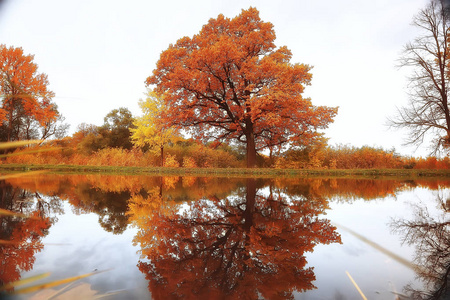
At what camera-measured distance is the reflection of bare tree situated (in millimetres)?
1776

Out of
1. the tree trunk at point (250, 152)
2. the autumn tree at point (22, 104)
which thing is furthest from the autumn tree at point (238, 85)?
the autumn tree at point (22, 104)

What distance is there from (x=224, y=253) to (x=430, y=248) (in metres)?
2.21

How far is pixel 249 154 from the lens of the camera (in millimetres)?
18062

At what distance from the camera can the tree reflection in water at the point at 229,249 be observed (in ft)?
5.87

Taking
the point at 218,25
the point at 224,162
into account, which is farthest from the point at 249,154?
the point at 218,25

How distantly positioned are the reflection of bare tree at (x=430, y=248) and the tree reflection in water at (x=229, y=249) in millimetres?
782

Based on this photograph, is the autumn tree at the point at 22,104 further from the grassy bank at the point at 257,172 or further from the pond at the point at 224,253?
the pond at the point at 224,253

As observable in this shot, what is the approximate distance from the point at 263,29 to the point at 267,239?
17.2 metres

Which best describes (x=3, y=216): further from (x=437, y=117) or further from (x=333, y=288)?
(x=437, y=117)

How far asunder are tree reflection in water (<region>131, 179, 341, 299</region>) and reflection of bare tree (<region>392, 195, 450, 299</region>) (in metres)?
0.78

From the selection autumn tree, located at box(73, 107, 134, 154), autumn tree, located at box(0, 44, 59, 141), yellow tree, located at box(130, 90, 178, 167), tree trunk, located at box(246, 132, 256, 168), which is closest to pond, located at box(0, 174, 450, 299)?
→ tree trunk, located at box(246, 132, 256, 168)

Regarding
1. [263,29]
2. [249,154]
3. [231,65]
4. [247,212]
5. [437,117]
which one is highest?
[263,29]

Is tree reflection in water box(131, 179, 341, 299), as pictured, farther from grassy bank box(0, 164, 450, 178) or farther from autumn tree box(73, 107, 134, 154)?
autumn tree box(73, 107, 134, 154)

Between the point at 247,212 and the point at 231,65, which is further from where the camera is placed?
the point at 231,65
